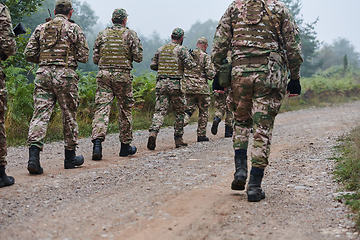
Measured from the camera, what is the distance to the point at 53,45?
4.66 meters

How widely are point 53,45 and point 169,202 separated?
2.77 m

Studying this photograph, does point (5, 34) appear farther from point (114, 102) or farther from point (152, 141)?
point (114, 102)

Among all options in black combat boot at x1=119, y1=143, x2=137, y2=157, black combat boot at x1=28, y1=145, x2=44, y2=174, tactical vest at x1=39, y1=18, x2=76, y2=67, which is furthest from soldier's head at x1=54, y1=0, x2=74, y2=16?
black combat boot at x1=119, y1=143, x2=137, y2=157

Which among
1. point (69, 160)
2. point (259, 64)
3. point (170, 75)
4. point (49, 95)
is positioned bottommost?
point (69, 160)

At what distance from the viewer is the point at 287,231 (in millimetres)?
2637

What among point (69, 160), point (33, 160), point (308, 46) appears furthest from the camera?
point (308, 46)

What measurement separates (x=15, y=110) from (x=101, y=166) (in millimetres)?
3763

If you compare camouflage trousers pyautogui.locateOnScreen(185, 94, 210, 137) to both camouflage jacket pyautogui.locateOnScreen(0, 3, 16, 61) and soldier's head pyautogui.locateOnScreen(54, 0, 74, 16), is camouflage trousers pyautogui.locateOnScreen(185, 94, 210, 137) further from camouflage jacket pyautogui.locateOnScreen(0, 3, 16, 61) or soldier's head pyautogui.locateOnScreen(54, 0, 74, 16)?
camouflage jacket pyautogui.locateOnScreen(0, 3, 16, 61)

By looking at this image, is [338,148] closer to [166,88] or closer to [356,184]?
[356,184]

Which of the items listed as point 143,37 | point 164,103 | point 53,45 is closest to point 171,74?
point 164,103

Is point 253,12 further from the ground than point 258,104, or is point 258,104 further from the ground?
point 253,12

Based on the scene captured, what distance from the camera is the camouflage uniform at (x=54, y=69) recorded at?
181 inches

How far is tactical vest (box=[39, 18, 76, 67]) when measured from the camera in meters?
4.65

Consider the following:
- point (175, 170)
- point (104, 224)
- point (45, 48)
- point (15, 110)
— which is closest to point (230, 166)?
point (175, 170)
